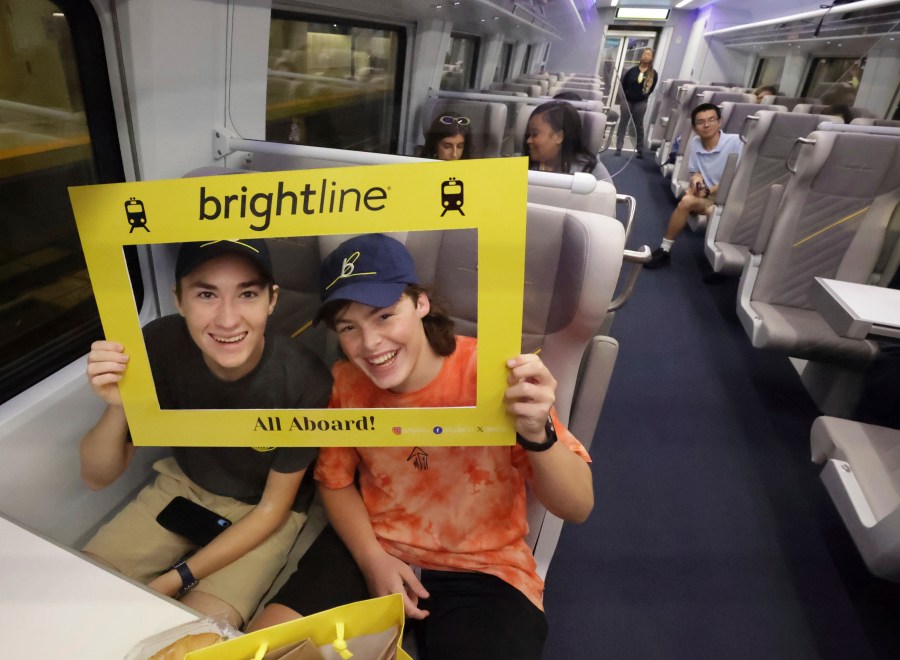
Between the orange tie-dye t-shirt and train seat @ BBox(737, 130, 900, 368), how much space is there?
7.23 feet

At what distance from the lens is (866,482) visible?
70.8 inches

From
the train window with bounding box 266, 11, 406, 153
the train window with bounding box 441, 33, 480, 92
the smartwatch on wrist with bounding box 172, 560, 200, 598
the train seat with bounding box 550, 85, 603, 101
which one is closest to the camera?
the smartwatch on wrist with bounding box 172, 560, 200, 598

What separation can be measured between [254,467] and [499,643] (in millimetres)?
614

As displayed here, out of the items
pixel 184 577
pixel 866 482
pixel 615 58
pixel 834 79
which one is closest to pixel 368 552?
pixel 184 577

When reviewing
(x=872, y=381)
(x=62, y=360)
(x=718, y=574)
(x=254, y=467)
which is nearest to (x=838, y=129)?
(x=872, y=381)

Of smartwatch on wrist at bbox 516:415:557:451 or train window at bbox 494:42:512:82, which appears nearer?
smartwatch on wrist at bbox 516:415:557:451

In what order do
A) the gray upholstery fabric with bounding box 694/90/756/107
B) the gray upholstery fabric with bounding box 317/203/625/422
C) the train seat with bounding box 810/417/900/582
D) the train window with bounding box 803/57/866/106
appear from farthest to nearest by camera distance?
1. the gray upholstery fabric with bounding box 694/90/756/107
2. the train window with bounding box 803/57/866/106
3. the train seat with bounding box 810/417/900/582
4. the gray upholstery fabric with bounding box 317/203/625/422

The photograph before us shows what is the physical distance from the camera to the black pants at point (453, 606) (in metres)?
1.02

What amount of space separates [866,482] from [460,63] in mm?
4727

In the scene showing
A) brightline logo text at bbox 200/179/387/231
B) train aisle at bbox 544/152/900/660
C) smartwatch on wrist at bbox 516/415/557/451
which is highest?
brightline logo text at bbox 200/179/387/231

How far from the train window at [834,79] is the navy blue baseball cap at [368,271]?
7242mm

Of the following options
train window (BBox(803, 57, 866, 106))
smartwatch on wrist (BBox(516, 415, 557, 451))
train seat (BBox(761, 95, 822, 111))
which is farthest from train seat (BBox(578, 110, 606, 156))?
train seat (BBox(761, 95, 822, 111))

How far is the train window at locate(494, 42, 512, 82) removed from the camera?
260 inches

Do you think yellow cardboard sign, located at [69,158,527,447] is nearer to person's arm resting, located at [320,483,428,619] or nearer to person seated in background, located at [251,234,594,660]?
person seated in background, located at [251,234,594,660]
